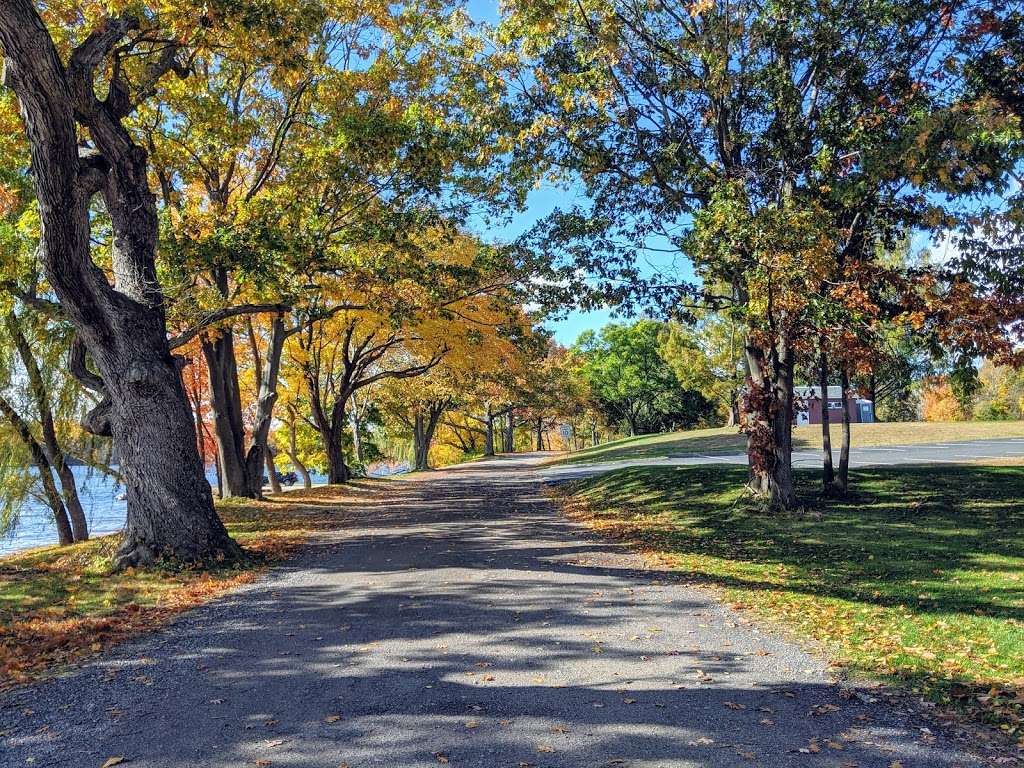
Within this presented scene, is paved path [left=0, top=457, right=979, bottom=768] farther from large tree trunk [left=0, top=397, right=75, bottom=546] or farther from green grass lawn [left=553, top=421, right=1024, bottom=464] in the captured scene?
green grass lawn [left=553, top=421, right=1024, bottom=464]

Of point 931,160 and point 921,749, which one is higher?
point 931,160

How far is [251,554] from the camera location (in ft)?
35.0

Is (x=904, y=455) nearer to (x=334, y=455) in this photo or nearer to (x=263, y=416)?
(x=263, y=416)

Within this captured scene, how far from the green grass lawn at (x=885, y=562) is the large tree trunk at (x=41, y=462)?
41.2 ft

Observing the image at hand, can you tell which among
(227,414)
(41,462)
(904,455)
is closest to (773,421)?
(227,414)

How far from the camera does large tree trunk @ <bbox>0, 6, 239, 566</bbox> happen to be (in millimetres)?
8812

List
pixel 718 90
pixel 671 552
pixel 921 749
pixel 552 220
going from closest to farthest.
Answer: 1. pixel 921 749
2. pixel 671 552
3. pixel 718 90
4. pixel 552 220

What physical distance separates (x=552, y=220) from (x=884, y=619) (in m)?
9.11

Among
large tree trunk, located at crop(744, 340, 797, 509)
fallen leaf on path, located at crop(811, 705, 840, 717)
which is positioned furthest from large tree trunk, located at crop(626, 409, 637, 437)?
fallen leaf on path, located at crop(811, 705, 840, 717)

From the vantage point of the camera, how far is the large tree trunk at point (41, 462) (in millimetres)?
16375

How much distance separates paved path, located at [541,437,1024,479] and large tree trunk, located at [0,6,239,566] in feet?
54.6

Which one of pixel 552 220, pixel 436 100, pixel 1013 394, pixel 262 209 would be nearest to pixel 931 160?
pixel 552 220

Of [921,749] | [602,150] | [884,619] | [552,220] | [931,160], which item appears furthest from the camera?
[552,220]

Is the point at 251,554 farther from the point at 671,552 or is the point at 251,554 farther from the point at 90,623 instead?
the point at 671,552
